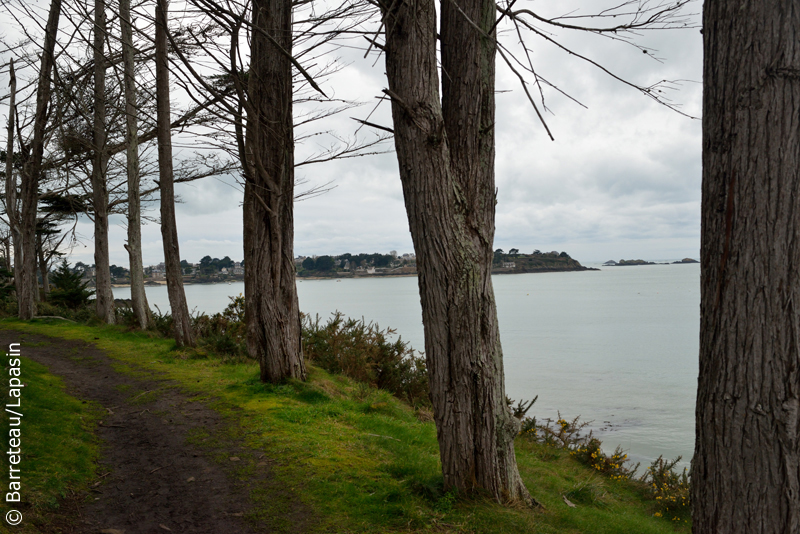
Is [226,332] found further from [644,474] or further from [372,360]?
[644,474]

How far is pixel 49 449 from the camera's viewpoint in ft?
14.6

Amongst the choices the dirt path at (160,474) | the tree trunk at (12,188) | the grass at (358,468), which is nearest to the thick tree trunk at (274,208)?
the grass at (358,468)

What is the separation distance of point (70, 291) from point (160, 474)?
21.9 metres

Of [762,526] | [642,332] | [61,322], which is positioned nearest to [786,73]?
[762,526]

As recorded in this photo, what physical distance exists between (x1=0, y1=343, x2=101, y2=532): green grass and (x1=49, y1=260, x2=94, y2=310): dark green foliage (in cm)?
1849

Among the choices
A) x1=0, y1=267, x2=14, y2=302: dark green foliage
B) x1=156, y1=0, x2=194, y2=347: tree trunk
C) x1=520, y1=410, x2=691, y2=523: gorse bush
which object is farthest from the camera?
x1=0, y1=267, x2=14, y2=302: dark green foliage

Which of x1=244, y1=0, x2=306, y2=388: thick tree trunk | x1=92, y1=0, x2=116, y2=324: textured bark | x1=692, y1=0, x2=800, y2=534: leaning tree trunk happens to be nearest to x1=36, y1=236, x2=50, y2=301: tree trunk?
x1=92, y1=0, x2=116, y2=324: textured bark

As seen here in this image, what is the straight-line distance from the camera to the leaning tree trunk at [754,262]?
2258mm

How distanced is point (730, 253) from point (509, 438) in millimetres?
2209

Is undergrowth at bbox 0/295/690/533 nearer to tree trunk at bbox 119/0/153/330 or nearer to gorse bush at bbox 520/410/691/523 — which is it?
gorse bush at bbox 520/410/691/523

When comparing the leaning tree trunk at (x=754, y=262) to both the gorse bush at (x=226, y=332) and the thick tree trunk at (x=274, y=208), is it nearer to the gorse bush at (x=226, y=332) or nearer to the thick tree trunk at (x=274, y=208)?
the thick tree trunk at (x=274, y=208)

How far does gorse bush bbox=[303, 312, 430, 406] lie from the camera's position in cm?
984

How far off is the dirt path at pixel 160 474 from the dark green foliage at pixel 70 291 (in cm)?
1759

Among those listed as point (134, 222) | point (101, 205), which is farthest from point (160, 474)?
point (101, 205)
